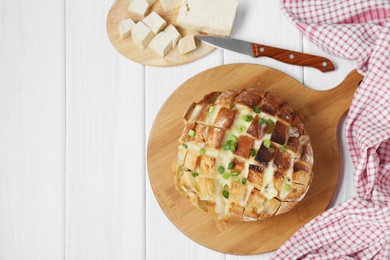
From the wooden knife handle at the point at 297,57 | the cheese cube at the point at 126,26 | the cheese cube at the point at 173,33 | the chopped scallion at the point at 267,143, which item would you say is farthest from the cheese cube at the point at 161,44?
the chopped scallion at the point at 267,143

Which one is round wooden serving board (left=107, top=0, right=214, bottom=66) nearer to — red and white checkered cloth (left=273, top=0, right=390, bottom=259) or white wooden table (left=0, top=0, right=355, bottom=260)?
→ white wooden table (left=0, top=0, right=355, bottom=260)

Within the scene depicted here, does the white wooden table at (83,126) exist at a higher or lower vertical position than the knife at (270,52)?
lower

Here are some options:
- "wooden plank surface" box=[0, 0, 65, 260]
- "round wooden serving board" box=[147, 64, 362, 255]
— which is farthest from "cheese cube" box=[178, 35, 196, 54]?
"wooden plank surface" box=[0, 0, 65, 260]

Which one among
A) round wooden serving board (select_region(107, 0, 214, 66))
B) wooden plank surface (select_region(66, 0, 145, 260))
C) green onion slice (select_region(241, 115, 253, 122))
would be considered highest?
round wooden serving board (select_region(107, 0, 214, 66))

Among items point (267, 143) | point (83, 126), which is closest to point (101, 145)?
point (83, 126)

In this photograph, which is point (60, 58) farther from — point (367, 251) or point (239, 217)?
Answer: point (367, 251)

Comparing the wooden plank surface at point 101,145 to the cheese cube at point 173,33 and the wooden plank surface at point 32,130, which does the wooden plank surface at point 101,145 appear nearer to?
the wooden plank surface at point 32,130
